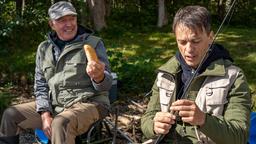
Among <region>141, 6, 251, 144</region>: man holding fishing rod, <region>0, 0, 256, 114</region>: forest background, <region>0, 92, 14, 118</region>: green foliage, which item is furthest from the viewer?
<region>0, 0, 256, 114</region>: forest background

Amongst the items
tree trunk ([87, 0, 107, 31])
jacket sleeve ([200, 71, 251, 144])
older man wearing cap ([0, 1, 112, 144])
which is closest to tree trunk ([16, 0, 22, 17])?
tree trunk ([87, 0, 107, 31])

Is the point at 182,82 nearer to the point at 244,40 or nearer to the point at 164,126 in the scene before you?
the point at 164,126

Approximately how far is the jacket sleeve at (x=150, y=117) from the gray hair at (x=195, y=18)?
0.53 meters

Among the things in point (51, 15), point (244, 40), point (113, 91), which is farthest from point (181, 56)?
point (244, 40)

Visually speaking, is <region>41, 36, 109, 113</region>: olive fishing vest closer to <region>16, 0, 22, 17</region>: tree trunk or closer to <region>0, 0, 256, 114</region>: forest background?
<region>0, 0, 256, 114</region>: forest background

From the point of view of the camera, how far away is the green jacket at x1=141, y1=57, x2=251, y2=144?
2344mm

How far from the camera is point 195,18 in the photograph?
257 cm

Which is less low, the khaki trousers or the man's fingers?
the man's fingers

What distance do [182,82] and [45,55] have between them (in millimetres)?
1772

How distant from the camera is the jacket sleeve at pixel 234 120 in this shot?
2.30 metres

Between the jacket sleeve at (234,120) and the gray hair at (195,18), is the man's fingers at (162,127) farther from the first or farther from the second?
the gray hair at (195,18)

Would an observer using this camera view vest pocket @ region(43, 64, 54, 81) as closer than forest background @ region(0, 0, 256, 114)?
Yes

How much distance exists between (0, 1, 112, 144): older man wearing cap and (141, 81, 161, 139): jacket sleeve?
95cm

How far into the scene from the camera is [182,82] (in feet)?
9.38
